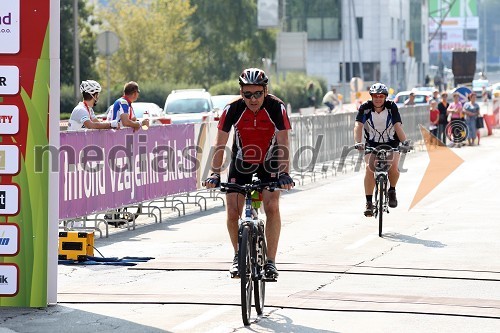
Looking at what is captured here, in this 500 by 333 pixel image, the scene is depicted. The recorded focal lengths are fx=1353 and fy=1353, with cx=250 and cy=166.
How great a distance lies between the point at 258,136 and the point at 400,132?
22.3 ft

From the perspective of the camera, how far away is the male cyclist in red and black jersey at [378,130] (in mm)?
16972

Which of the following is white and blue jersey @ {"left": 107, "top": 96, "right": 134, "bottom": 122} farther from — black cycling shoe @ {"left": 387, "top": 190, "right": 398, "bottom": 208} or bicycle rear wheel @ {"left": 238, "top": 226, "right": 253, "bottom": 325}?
bicycle rear wheel @ {"left": 238, "top": 226, "right": 253, "bottom": 325}

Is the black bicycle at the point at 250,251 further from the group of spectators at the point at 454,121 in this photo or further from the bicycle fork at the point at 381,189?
the group of spectators at the point at 454,121

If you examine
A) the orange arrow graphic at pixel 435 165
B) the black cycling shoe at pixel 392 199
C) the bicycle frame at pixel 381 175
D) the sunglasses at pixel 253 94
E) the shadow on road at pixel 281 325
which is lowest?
the orange arrow graphic at pixel 435 165

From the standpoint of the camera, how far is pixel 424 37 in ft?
467

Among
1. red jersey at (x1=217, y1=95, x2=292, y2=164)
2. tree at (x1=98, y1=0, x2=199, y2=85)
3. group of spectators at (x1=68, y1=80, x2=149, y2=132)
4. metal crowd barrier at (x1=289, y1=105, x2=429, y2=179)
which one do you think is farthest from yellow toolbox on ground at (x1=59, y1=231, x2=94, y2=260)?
tree at (x1=98, y1=0, x2=199, y2=85)

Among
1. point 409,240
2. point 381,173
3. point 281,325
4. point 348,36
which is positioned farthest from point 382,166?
point 348,36

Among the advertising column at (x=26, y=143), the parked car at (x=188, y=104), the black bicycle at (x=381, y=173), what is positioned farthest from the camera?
the parked car at (x=188, y=104)

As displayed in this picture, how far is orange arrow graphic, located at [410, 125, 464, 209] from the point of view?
24609mm

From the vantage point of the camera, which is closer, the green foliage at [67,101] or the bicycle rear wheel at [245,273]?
the bicycle rear wheel at [245,273]

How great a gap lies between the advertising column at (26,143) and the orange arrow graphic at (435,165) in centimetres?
1097

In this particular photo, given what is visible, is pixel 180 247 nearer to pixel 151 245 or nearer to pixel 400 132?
pixel 151 245

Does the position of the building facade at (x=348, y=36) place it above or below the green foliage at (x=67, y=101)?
above

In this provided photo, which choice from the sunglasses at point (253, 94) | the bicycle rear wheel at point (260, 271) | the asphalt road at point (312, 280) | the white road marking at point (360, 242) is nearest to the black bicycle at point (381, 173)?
A: the asphalt road at point (312, 280)
